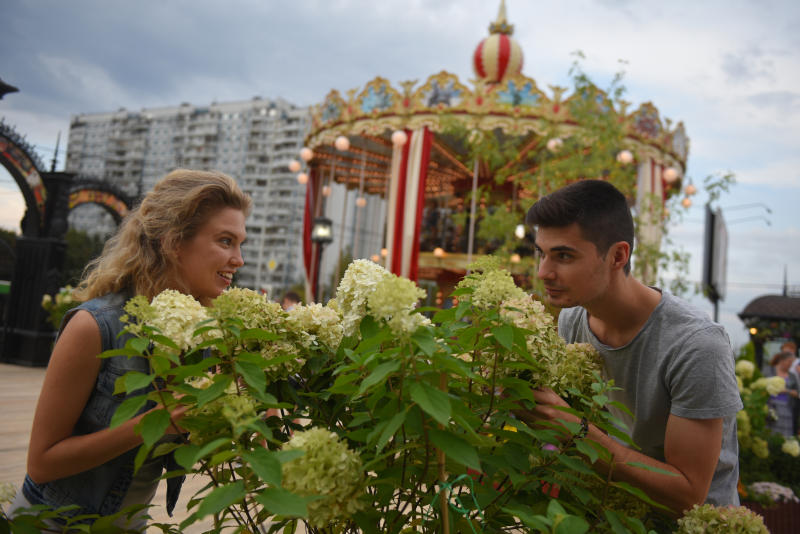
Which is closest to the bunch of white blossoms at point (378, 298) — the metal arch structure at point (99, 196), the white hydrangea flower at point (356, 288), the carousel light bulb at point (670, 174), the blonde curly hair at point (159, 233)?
the white hydrangea flower at point (356, 288)

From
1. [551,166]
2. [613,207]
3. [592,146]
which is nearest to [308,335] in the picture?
[613,207]

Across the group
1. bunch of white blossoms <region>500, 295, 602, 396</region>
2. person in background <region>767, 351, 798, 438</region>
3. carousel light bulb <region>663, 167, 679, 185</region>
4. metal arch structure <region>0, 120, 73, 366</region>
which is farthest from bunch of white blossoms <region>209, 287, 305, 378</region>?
carousel light bulb <region>663, 167, 679, 185</region>

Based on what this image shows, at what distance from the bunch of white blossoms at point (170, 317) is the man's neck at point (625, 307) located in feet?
3.68

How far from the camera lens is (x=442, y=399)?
0.65 metres

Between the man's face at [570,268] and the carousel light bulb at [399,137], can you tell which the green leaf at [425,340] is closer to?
the man's face at [570,268]

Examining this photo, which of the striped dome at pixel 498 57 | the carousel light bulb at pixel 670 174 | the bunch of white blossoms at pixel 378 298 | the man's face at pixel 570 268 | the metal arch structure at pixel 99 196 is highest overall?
the striped dome at pixel 498 57

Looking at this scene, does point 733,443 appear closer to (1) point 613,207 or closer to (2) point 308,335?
(1) point 613,207

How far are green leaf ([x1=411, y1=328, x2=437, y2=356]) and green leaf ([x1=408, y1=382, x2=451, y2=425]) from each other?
0.16ft

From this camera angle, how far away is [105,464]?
1309mm

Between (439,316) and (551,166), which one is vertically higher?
(551,166)

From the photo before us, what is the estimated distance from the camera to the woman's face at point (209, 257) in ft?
4.99

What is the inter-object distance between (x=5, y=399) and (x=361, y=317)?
7.36 meters

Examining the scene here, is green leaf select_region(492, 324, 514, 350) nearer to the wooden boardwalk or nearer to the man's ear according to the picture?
the man's ear

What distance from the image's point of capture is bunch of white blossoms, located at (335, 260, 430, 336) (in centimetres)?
70
